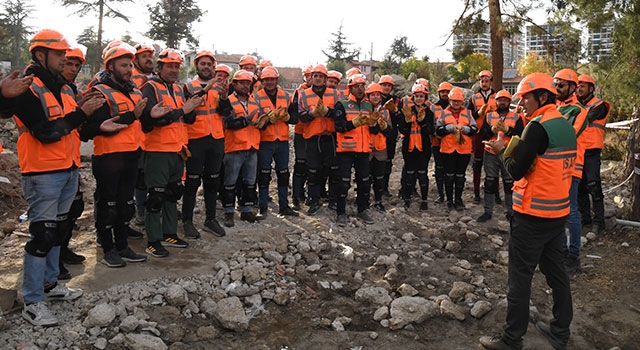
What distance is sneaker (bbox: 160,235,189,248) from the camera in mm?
5965

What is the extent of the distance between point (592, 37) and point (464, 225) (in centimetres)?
694

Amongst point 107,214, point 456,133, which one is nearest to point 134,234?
point 107,214

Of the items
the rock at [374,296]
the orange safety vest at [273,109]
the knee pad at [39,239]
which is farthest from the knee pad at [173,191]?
the rock at [374,296]

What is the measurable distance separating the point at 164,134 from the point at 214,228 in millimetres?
1637

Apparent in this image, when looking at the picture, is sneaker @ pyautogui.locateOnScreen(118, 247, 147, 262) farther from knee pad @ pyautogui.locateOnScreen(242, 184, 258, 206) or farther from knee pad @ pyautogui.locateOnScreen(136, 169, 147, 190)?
knee pad @ pyautogui.locateOnScreen(242, 184, 258, 206)

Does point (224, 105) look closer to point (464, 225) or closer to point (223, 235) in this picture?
point (223, 235)

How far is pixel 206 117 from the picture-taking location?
6.27m

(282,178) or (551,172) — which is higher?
(551,172)

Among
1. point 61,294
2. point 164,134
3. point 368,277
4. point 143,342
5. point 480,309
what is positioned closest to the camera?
point 143,342

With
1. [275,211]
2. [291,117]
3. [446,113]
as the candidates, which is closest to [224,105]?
[291,117]

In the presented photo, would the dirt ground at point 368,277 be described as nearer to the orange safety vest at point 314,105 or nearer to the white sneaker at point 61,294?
the white sneaker at point 61,294

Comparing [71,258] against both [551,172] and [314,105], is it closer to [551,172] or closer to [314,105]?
[314,105]

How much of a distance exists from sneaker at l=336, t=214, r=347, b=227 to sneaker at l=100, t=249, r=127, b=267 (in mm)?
3401

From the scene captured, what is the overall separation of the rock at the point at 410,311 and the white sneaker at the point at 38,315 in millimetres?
2942
